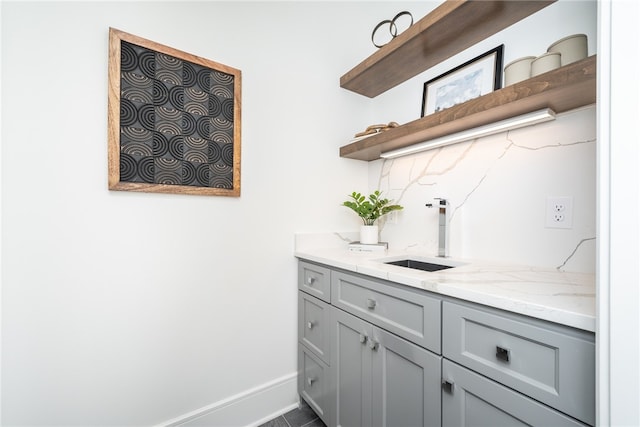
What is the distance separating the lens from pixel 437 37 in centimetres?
136

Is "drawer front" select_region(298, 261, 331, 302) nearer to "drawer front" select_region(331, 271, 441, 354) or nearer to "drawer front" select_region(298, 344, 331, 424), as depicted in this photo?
"drawer front" select_region(331, 271, 441, 354)

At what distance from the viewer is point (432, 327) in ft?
2.97

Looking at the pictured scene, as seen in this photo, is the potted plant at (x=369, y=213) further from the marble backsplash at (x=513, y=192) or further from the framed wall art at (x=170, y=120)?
the framed wall art at (x=170, y=120)

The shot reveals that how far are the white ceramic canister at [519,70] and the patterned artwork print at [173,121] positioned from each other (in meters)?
1.29

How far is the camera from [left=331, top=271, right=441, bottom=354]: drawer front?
0.91m

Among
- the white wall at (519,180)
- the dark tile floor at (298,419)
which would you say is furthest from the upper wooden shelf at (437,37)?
the dark tile floor at (298,419)

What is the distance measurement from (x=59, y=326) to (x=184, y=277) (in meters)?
0.47

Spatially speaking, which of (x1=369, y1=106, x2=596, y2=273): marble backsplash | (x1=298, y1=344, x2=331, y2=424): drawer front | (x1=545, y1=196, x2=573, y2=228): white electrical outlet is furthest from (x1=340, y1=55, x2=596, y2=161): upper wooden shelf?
(x1=298, y1=344, x2=331, y2=424): drawer front

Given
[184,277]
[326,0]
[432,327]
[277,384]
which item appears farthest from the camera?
[326,0]

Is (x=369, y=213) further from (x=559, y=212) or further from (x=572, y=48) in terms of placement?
(x=572, y=48)

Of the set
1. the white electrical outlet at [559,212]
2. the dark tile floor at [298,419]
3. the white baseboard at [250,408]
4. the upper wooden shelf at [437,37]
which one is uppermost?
the upper wooden shelf at [437,37]

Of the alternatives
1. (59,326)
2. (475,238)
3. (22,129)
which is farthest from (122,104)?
(475,238)

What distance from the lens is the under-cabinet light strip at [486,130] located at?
1.08 metres

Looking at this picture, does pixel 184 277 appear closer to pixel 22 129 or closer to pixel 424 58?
pixel 22 129
